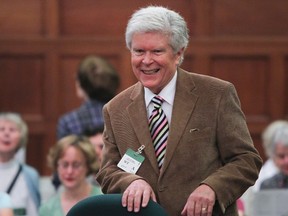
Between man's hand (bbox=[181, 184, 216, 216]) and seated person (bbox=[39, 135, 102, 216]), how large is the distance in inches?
96.0

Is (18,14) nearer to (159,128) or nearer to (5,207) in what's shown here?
(5,207)

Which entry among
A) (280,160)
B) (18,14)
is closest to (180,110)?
(280,160)

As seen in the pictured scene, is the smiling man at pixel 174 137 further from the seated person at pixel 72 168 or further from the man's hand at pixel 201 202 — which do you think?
the seated person at pixel 72 168

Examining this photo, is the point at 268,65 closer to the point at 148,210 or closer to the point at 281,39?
the point at 281,39

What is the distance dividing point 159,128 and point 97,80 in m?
2.93

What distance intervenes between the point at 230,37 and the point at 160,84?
15.3ft

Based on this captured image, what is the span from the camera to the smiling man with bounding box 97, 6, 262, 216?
14.9 feet

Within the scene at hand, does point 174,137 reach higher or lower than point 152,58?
lower

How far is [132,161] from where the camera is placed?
15.3 ft

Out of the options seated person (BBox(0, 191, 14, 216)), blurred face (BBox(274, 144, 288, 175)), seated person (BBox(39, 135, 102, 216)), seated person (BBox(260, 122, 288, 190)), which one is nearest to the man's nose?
seated person (BBox(0, 191, 14, 216))

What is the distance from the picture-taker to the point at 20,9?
30.1ft

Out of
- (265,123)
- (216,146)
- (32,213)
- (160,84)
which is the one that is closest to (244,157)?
(216,146)

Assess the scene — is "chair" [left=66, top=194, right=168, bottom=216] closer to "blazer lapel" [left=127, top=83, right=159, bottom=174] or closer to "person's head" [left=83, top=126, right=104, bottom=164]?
"blazer lapel" [left=127, top=83, right=159, bottom=174]

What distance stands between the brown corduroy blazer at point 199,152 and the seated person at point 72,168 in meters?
2.20
